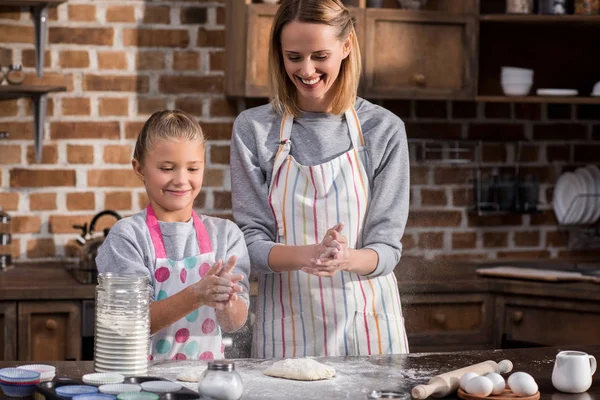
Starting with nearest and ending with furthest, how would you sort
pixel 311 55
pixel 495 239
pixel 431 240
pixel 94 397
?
pixel 94 397 → pixel 311 55 → pixel 431 240 → pixel 495 239

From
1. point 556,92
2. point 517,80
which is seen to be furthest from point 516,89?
point 556,92

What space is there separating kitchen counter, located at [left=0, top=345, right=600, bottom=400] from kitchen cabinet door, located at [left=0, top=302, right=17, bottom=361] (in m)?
1.15

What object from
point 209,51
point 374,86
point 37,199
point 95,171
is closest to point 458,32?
point 374,86

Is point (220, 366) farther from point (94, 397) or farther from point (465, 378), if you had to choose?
point (465, 378)

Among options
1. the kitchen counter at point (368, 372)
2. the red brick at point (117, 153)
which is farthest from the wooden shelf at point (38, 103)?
the kitchen counter at point (368, 372)

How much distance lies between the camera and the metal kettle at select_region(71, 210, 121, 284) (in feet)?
10.4

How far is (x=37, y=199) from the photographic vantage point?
11.5ft

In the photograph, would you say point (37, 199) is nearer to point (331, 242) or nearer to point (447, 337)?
point (447, 337)

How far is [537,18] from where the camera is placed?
12.0 ft

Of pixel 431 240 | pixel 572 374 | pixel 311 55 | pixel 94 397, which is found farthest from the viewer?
pixel 431 240

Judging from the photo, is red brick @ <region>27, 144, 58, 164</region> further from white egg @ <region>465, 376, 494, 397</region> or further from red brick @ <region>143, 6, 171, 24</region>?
white egg @ <region>465, 376, 494, 397</region>

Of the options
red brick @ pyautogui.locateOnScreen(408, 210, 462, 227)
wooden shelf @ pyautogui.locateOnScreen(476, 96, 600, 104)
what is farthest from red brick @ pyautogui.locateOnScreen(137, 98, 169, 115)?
wooden shelf @ pyautogui.locateOnScreen(476, 96, 600, 104)

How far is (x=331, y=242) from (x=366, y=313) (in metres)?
0.32

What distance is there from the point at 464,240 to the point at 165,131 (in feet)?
6.93
